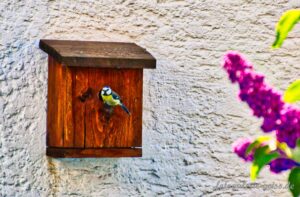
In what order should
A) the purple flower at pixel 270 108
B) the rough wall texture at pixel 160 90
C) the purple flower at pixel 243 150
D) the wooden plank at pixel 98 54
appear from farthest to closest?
the rough wall texture at pixel 160 90 → the wooden plank at pixel 98 54 → the purple flower at pixel 243 150 → the purple flower at pixel 270 108

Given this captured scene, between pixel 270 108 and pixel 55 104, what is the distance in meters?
1.78

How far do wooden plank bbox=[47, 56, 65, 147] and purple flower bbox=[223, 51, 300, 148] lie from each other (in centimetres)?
163

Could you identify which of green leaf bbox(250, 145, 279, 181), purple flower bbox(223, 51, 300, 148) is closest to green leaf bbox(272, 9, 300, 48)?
purple flower bbox(223, 51, 300, 148)

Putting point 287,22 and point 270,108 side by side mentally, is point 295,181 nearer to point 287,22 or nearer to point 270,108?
point 270,108

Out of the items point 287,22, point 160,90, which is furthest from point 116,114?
point 287,22

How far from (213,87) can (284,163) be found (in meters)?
2.02

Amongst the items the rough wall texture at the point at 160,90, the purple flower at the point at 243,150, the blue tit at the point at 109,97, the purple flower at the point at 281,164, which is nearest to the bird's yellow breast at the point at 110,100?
the blue tit at the point at 109,97

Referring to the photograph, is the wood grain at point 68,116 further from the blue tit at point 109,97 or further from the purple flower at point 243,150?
the purple flower at point 243,150

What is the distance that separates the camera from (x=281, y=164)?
1088 mm

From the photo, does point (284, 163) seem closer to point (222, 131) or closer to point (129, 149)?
point (129, 149)

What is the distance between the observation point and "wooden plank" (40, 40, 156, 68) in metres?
2.56

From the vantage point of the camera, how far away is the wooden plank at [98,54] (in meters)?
2.56

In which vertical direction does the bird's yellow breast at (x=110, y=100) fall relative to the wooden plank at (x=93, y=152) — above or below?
above

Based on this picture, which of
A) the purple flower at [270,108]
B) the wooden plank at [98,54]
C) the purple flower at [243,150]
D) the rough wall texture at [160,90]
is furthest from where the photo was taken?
the rough wall texture at [160,90]
